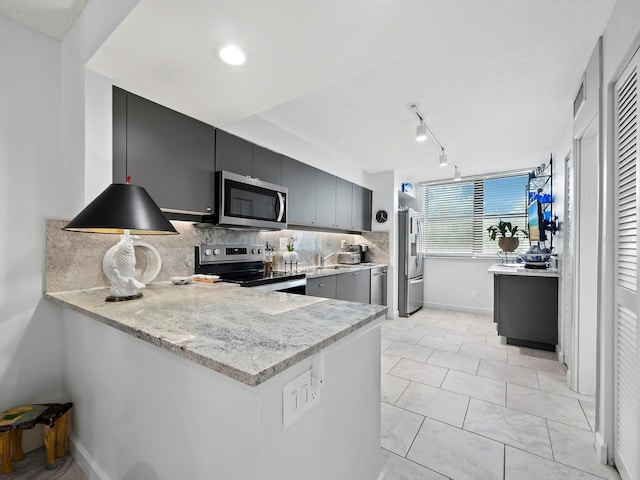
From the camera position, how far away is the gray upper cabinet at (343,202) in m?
4.18

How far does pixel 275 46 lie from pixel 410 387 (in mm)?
2640

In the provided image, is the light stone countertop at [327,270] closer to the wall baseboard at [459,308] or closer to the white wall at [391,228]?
the white wall at [391,228]

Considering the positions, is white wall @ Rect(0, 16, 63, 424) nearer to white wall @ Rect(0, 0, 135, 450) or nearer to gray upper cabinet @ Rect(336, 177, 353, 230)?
white wall @ Rect(0, 0, 135, 450)

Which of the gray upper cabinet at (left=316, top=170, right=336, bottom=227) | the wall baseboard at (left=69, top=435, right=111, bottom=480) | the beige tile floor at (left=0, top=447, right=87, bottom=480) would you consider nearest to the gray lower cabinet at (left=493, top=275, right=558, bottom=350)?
the gray upper cabinet at (left=316, top=170, right=336, bottom=227)

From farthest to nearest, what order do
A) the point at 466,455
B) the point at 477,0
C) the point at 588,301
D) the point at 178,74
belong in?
the point at 588,301
the point at 178,74
the point at 466,455
the point at 477,0

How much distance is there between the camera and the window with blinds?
194 inches

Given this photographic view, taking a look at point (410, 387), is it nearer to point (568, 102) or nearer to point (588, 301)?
point (588, 301)

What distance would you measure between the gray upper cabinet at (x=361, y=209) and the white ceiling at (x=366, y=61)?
59.3 inches

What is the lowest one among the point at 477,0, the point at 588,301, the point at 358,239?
the point at 588,301

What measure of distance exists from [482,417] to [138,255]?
2.67m

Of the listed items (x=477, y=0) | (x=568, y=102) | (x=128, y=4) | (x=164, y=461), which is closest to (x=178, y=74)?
(x=128, y=4)

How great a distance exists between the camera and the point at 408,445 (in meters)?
1.75

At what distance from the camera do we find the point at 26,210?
170cm

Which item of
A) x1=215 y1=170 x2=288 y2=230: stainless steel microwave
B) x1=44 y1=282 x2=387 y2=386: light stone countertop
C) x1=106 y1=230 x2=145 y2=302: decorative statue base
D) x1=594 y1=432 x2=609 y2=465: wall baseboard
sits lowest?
x1=594 y1=432 x2=609 y2=465: wall baseboard
